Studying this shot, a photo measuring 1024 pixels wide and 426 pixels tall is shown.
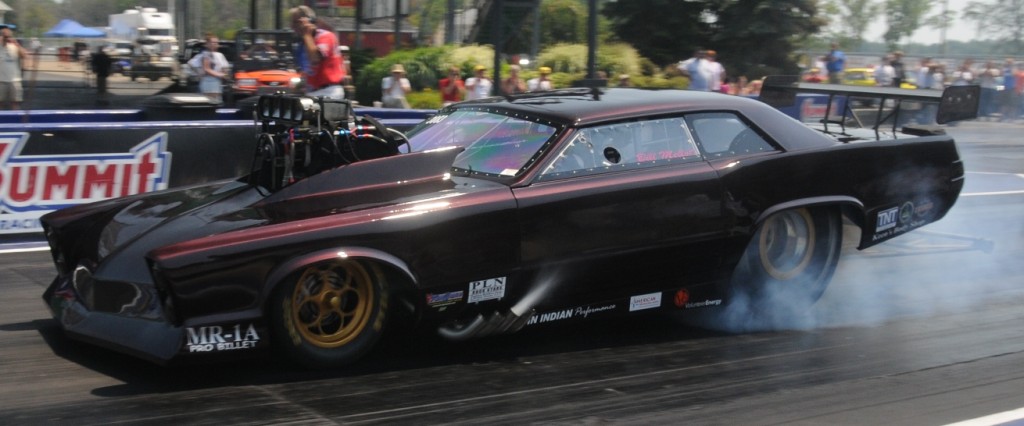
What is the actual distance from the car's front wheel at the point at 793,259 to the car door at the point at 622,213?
0.42 metres

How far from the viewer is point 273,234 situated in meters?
4.62

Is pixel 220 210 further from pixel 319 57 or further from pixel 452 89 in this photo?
pixel 452 89

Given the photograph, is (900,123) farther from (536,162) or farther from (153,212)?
(153,212)

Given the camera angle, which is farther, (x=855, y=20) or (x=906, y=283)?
(x=855, y=20)

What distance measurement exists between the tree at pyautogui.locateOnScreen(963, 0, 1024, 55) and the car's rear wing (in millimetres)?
44898

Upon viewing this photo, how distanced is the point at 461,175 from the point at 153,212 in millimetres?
1565

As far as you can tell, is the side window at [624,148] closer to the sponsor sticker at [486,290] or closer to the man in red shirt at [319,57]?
the sponsor sticker at [486,290]

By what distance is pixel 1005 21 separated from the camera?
159 ft

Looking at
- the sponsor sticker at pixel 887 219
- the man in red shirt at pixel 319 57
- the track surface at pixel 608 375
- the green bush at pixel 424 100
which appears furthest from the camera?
the green bush at pixel 424 100

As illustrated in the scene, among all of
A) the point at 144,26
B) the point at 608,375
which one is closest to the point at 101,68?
the point at 608,375

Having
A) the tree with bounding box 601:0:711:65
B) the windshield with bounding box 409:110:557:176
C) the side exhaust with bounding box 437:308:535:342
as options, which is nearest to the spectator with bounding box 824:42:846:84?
the tree with bounding box 601:0:711:65

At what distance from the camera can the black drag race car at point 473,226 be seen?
4.64m

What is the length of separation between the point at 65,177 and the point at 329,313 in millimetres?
4753

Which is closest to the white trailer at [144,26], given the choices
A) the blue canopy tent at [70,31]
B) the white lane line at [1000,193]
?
the blue canopy tent at [70,31]
